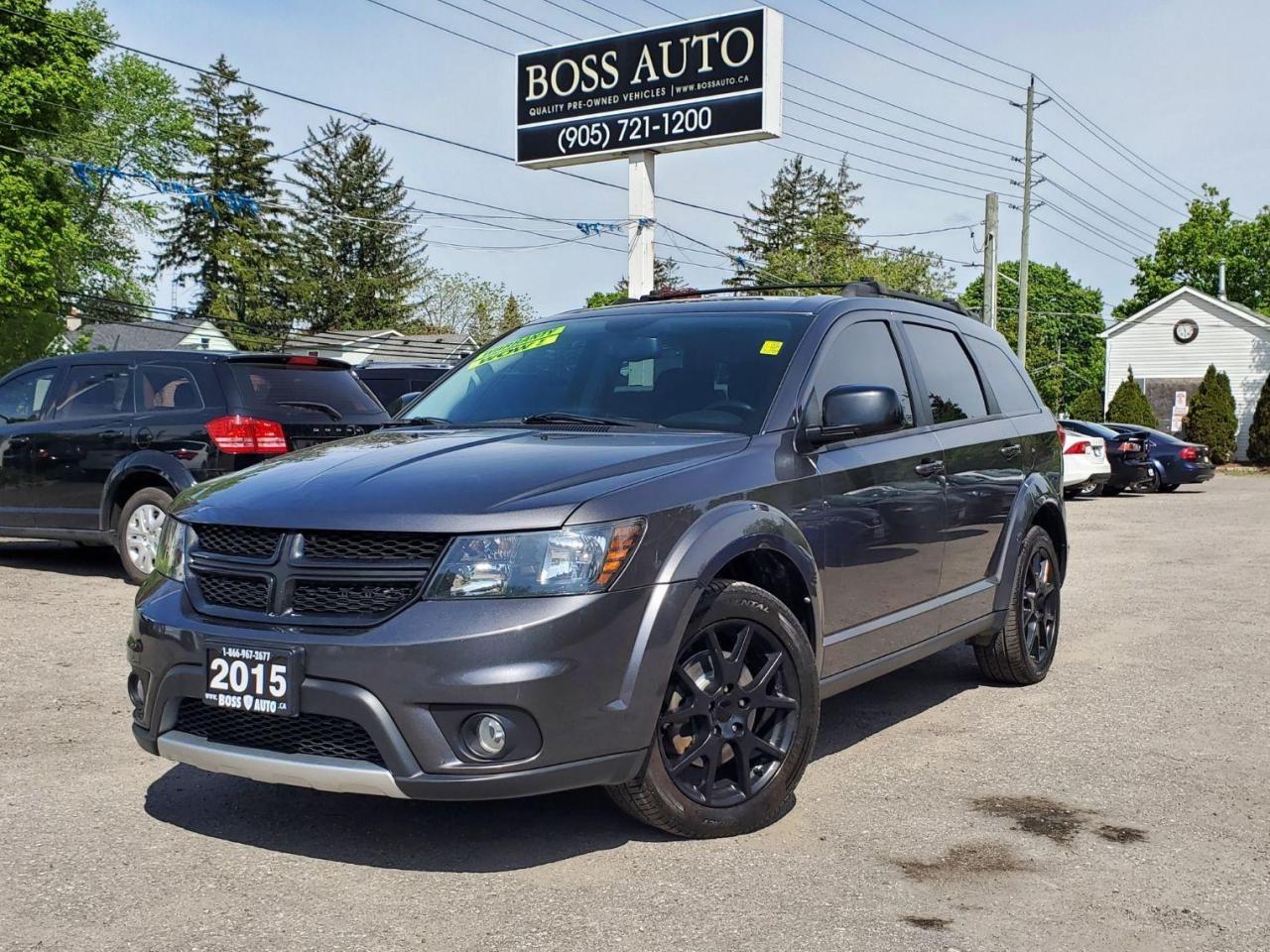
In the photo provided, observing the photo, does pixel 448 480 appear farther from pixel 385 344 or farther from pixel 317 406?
pixel 385 344

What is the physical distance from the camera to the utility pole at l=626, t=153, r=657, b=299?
27.1 metres

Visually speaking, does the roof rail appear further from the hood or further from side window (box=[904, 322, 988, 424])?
the hood

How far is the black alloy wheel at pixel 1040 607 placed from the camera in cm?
698

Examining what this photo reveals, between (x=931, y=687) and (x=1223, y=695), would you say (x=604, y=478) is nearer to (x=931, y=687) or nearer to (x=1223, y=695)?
(x=931, y=687)

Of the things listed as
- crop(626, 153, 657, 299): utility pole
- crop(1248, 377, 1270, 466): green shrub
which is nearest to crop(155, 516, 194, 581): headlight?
crop(626, 153, 657, 299): utility pole

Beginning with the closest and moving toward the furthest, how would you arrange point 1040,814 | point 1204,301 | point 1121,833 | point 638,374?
point 1121,833, point 1040,814, point 638,374, point 1204,301

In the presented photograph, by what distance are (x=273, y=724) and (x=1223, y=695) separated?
5.06m

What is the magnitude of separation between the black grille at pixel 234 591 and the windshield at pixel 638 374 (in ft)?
4.66

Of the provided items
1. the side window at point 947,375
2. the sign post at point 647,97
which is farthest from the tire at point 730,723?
the sign post at point 647,97

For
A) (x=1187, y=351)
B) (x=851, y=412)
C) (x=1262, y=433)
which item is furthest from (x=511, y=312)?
(x=851, y=412)

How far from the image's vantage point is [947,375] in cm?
642

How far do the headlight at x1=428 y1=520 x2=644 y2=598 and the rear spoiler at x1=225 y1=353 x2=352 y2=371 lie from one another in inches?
270

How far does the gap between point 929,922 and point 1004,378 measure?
4.08 m

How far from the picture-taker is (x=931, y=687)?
711 centimetres
